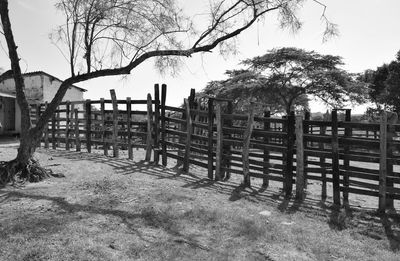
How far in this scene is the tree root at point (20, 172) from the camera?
730 cm

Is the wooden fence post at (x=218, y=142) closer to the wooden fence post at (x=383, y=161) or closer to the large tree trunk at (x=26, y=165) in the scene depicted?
the wooden fence post at (x=383, y=161)

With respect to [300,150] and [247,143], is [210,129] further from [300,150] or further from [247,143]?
[300,150]

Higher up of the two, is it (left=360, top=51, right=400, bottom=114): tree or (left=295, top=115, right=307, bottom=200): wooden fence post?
(left=360, top=51, right=400, bottom=114): tree

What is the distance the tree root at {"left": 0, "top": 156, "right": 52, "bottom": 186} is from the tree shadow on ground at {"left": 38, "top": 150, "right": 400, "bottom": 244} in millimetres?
2000

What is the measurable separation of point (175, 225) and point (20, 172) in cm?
413

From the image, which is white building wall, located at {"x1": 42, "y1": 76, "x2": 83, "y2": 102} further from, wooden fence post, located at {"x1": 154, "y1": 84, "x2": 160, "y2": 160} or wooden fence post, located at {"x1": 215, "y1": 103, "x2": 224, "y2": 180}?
wooden fence post, located at {"x1": 215, "y1": 103, "x2": 224, "y2": 180}

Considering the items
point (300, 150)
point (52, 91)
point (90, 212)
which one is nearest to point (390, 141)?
point (300, 150)

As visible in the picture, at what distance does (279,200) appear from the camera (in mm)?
7055

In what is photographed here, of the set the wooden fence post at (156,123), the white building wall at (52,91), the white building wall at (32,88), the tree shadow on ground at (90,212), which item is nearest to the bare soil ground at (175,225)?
the tree shadow on ground at (90,212)

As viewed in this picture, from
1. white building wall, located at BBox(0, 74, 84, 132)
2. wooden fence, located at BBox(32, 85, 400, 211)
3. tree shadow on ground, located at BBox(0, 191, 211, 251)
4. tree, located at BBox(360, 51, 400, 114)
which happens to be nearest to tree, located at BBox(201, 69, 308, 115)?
tree, located at BBox(360, 51, 400, 114)

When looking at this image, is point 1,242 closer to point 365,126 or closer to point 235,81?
point 365,126

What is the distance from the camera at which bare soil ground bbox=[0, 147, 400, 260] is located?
4375 millimetres

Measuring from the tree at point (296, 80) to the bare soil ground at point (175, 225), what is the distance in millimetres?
23787

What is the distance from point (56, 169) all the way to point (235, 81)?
25.5m
